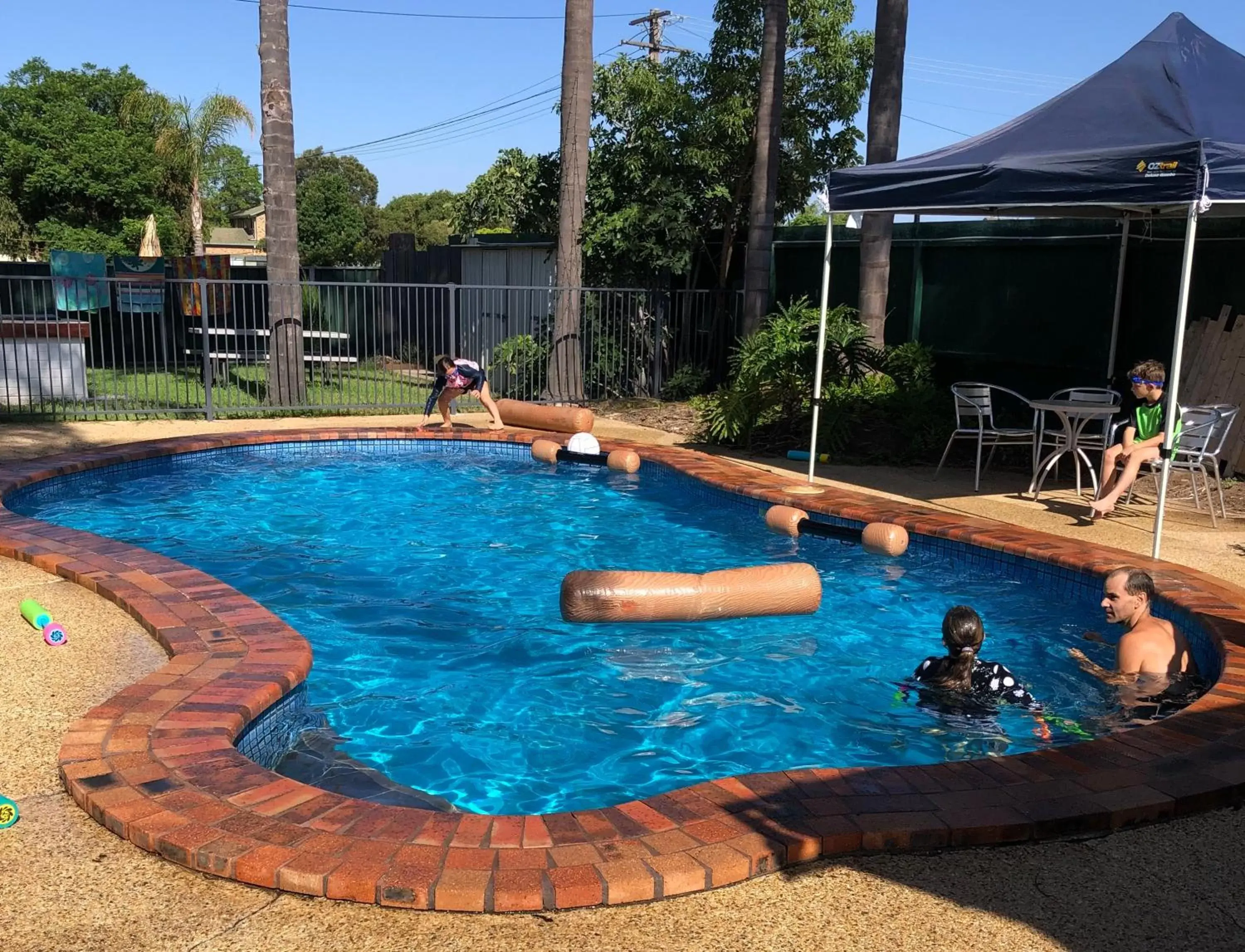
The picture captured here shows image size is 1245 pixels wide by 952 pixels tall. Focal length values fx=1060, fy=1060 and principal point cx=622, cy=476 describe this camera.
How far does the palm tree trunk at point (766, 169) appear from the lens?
13969 mm

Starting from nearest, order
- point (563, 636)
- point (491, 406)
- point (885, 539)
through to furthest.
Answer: point (563, 636)
point (885, 539)
point (491, 406)

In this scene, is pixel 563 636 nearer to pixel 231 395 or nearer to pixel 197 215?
pixel 231 395

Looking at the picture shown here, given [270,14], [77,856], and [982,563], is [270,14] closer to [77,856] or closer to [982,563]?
[982,563]

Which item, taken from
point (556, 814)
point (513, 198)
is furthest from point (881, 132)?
point (513, 198)

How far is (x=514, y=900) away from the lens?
306 cm

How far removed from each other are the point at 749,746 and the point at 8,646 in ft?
12.0

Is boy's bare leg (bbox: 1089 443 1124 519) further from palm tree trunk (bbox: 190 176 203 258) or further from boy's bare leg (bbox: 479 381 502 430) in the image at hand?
palm tree trunk (bbox: 190 176 203 258)

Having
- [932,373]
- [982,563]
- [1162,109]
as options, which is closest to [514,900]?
[982,563]

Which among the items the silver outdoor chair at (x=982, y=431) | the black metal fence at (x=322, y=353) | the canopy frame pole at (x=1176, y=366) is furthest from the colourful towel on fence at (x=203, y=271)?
the canopy frame pole at (x=1176, y=366)

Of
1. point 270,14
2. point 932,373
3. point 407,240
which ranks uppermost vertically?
point 270,14

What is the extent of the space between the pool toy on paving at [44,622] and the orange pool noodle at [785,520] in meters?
5.33

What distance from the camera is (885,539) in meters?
8.09

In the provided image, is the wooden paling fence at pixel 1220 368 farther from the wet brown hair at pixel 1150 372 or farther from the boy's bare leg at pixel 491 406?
the boy's bare leg at pixel 491 406

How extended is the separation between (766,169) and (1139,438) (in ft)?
23.2
